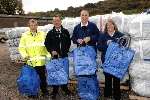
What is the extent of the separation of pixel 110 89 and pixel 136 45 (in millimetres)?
983

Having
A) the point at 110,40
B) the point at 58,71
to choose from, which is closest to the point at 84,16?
the point at 110,40

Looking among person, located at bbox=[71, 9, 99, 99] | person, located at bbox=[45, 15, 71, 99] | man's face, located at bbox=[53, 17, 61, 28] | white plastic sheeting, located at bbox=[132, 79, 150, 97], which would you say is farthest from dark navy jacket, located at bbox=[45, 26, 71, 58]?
white plastic sheeting, located at bbox=[132, 79, 150, 97]

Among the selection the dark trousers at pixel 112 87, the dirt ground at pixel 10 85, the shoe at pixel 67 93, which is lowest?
the dirt ground at pixel 10 85

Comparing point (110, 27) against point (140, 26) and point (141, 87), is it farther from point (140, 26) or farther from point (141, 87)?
point (141, 87)

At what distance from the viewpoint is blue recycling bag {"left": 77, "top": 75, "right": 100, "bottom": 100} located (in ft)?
25.1

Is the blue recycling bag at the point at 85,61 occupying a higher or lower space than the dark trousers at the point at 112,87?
higher

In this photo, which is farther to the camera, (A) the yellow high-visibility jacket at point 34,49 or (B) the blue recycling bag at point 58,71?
(A) the yellow high-visibility jacket at point 34,49

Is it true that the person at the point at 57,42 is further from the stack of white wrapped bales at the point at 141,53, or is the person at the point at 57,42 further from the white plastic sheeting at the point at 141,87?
the white plastic sheeting at the point at 141,87

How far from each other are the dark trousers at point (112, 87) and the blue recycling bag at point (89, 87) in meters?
0.23

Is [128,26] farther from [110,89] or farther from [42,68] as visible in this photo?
[42,68]

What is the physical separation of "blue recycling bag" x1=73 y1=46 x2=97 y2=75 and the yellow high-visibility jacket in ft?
2.70

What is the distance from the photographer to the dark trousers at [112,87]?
299 inches

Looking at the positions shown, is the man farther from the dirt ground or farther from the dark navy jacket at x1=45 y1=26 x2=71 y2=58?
the dirt ground

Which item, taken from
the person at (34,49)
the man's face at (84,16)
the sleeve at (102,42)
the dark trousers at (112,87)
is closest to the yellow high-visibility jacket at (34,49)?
the person at (34,49)
